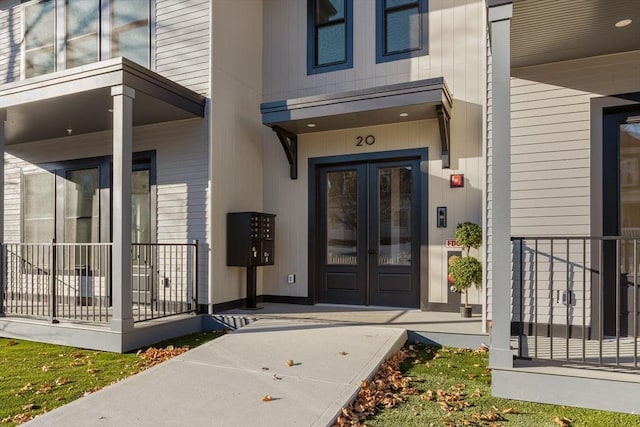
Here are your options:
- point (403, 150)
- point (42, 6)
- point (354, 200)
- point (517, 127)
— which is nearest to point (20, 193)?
point (42, 6)

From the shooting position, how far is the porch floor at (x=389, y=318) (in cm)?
452

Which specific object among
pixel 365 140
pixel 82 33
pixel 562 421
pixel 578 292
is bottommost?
pixel 562 421

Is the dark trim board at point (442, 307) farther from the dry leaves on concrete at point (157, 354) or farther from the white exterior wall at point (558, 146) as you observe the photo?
the dry leaves on concrete at point (157, 354)

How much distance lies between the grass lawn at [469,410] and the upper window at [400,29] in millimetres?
4269

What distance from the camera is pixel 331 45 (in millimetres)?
6434

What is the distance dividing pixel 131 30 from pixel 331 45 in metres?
3.04

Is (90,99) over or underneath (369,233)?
over

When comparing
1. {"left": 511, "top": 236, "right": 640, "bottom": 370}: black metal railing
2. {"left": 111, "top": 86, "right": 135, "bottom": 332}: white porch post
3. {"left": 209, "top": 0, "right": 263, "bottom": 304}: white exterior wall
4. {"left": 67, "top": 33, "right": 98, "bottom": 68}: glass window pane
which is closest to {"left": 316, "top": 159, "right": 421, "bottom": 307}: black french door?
{"left": 209, "top": 0, "right": 263, "bottom": 304}: white exterior wall

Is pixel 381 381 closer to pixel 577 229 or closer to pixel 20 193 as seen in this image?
pixel 577 229

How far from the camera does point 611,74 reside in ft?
13.9

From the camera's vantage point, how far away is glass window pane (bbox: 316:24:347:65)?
20.9ft

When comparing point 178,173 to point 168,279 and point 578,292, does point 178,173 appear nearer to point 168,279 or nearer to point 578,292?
point 168,279

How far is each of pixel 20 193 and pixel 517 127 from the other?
814cm

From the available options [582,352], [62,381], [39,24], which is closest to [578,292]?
[582,352]
